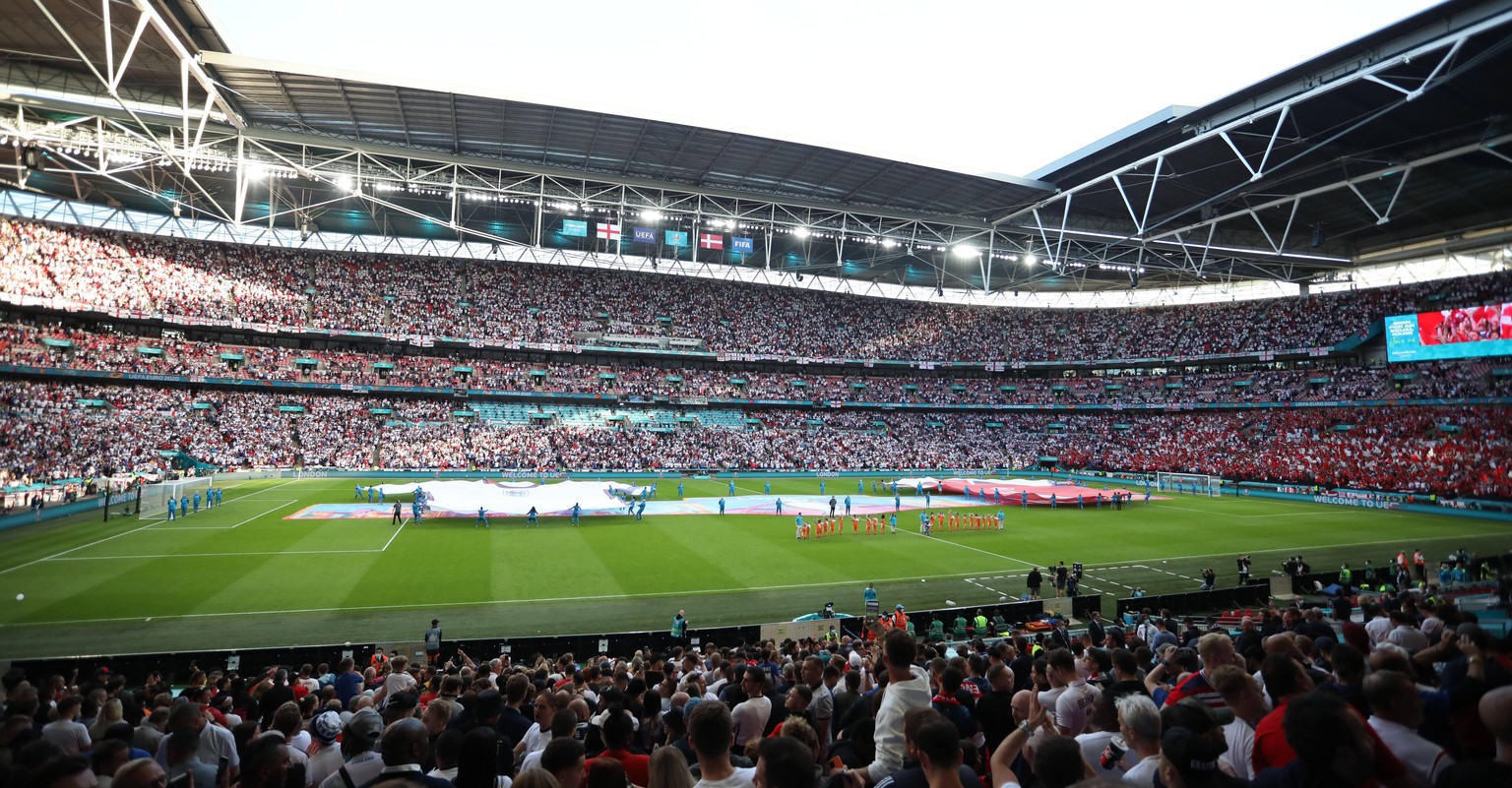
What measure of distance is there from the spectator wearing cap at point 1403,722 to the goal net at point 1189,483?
1953 inches

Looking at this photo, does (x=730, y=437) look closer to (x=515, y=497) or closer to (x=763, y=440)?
(x=763, y=440)

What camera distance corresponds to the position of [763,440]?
60156 mm

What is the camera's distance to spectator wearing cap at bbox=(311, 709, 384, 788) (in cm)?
416

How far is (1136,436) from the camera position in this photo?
60.8 metres

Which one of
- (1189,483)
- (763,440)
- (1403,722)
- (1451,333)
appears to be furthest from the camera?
(763,440)

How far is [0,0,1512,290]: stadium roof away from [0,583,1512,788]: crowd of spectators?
2327 centimetres

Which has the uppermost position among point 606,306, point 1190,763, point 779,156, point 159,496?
point 779,156

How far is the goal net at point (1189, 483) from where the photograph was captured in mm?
46053

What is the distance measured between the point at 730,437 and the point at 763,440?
9.64ft

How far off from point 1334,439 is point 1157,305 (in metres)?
23.0

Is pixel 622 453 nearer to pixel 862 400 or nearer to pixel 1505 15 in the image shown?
pixel 862 400

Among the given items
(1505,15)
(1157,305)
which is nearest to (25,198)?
(1505,15)

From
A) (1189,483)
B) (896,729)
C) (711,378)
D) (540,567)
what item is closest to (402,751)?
(896,729)

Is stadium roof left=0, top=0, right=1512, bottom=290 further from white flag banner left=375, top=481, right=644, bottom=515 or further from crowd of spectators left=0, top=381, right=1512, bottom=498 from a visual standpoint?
crowd of spectators left=0, top=381, right=1512, bottom=498
